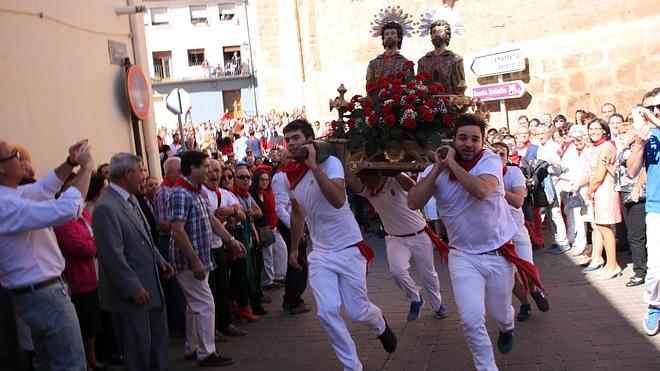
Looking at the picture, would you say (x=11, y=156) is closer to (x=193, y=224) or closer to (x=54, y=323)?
(x=54, y=323)

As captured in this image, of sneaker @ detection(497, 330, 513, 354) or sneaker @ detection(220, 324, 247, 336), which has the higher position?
sneaker @ detection(497, 330, 513, 354)

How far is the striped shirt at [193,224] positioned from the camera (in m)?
6.36

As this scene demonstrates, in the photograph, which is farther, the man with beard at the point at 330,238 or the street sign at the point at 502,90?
the street sign at the point at 502,90

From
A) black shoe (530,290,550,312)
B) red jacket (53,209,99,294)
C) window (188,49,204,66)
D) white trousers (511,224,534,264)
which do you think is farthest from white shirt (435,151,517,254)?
window (188,49,204,66)

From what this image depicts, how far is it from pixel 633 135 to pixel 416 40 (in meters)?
14.4

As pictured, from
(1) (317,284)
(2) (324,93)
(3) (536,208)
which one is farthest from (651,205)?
(2) (324,93)

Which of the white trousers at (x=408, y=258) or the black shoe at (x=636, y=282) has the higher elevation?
the white trousers at (x=408, y=258)

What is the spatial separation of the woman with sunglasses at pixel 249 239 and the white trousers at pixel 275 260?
2.28ft

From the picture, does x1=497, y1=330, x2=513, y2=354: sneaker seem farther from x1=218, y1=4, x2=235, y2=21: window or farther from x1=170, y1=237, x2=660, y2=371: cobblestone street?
x1=218, y1=4, x2=235, y2=21: window

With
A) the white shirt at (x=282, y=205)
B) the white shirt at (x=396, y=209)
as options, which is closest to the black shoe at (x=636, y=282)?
the white shirt at (x=396, y=209)

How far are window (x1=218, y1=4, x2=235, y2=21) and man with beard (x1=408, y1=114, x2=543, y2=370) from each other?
4914 cm

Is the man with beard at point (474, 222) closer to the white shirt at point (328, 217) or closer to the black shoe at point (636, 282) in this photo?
the white shirt at point (328, 217)

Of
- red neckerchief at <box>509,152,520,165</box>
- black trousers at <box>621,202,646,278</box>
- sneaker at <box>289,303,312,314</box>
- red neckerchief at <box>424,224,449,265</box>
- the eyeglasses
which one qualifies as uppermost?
the eyeglasses

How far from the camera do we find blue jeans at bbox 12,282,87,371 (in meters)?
4.63
